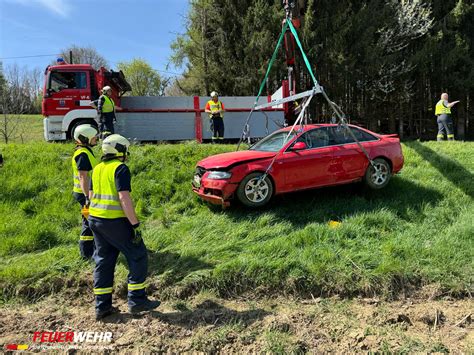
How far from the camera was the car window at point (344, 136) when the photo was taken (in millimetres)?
6496

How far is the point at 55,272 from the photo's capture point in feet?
15.2

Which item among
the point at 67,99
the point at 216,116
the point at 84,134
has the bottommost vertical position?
the point at 84,134

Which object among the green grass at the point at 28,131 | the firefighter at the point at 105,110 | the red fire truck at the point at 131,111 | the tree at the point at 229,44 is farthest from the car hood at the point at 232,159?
the green grass at the point at 28,131

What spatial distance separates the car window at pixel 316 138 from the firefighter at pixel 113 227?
3.49 meters

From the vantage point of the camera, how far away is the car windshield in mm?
6256

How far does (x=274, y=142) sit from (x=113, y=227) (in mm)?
3681

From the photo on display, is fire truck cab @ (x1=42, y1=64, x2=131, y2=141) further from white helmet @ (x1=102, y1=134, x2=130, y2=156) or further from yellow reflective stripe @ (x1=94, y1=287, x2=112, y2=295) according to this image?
yellow reflective stripe @ (x1=94, y1=287, x2=112, y2=295)

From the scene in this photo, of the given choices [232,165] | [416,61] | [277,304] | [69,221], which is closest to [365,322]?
[277,304]

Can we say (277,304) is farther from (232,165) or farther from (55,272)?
(55,272)

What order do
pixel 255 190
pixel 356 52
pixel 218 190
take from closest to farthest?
pixel 218 190 → pixel 255 190 → pixel 356 52

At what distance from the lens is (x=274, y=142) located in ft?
21.5

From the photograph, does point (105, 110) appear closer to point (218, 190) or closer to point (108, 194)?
point (218, 190)

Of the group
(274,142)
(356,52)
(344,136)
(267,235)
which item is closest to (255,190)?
(267,235)

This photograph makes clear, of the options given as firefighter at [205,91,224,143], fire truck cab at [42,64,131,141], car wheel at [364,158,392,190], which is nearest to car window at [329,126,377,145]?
car wheel at [364,158,392,190]
